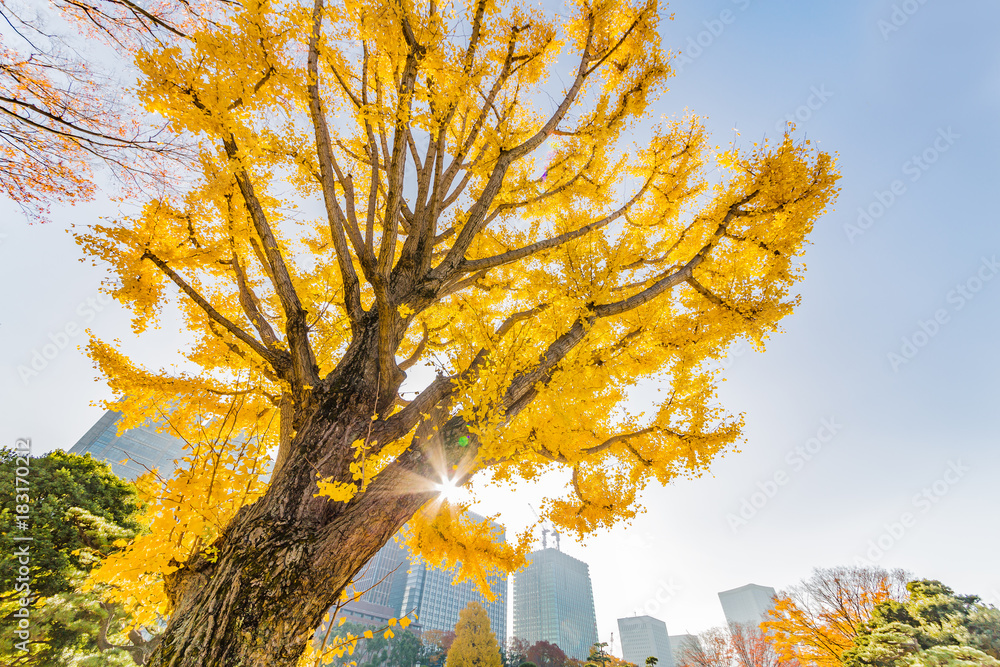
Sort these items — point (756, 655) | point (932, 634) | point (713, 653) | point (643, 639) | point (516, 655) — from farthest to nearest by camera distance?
point (643, 639), point (516, 655), point (713, 653), point (756, 655), point (932, 634)

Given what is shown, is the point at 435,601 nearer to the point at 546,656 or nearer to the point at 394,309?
the point at 546,656

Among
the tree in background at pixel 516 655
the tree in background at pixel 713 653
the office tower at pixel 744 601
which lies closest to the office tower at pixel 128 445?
the tree in background at pixel 516 655

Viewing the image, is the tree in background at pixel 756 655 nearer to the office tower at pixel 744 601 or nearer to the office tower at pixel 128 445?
the office tower at pixel 128 445

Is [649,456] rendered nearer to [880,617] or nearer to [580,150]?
[580,150]

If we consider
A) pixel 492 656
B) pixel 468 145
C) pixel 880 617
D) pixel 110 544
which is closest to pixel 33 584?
pixel 110 544

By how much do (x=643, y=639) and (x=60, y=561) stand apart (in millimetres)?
145988

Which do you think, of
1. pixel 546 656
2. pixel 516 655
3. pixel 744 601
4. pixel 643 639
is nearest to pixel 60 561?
pixel 546 656

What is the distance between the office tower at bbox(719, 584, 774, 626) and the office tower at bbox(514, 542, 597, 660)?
75254mm

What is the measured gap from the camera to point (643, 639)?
112m

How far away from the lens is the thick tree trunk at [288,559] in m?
2.13

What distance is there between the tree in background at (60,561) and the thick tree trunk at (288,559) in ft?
24.9

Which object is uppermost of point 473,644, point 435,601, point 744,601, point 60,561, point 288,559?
point 744,601

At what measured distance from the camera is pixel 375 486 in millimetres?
2992

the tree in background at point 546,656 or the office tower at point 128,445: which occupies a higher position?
the office tower at point 128,445
